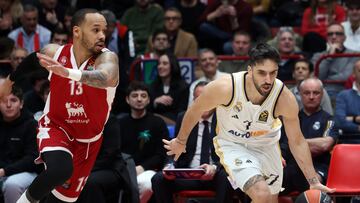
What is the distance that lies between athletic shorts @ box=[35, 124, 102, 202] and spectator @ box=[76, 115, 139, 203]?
4.35 ft

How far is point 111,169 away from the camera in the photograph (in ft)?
29.1

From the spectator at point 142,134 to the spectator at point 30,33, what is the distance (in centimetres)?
302

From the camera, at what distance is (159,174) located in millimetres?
8852

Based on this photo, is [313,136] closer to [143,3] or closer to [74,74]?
[74,74]

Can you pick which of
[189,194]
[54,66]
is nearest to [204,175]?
[189,194]

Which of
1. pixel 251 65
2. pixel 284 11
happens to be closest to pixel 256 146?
pixel 251 65

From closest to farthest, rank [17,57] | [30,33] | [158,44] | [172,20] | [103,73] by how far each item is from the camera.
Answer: [103,73] < [17,57] < [158,44] < [172,20] < [30,33]

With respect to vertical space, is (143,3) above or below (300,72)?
above

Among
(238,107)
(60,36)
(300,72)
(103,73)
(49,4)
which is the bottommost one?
(238,107)

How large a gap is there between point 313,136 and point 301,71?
4.92 feet

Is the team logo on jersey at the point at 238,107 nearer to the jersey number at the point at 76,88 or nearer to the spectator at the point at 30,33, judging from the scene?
the jersey number at the point at 76,88

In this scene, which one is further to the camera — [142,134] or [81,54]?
[142,134]

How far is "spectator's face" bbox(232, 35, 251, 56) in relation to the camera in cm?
1162

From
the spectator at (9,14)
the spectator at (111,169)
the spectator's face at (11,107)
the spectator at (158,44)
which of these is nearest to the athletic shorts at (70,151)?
the spectator at (111,169)
